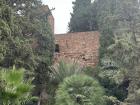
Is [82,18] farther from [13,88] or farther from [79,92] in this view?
[13,88]

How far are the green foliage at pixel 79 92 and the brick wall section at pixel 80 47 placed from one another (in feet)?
23.6

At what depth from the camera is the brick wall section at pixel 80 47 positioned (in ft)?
84.9

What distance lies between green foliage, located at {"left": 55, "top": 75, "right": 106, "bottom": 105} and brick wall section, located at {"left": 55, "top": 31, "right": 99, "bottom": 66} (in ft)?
23.6

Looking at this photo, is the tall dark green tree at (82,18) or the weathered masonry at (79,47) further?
the tall dark green tree at (82,18)

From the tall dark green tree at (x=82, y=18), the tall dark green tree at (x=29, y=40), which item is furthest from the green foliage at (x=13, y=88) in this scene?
the tall dark green tree at (x=82, y=18)

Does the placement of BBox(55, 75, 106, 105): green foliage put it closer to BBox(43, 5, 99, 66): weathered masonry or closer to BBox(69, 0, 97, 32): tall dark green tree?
BBox(43, 5, 99, 66): weathered masonry

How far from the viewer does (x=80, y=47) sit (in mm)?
26578

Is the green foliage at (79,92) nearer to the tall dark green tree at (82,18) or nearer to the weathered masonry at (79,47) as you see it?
the weathered masonry at (79,47)

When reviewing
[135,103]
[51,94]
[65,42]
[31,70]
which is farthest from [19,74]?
[65,42]

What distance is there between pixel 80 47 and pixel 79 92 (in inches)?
345

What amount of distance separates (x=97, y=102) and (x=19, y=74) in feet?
27.7

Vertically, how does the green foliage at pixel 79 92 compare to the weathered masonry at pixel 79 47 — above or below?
below

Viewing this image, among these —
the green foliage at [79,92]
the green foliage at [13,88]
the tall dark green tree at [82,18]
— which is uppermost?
the tall dark green tree at [82,18]

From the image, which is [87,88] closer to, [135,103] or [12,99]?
[135,103]
